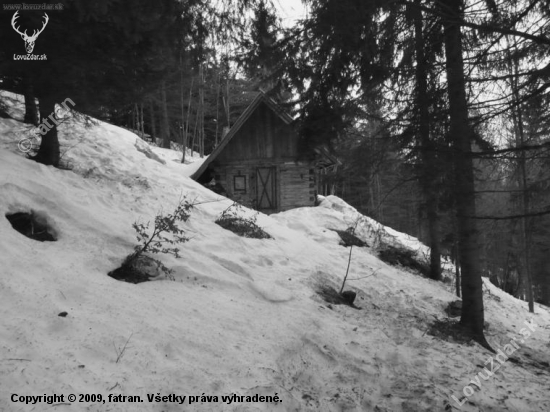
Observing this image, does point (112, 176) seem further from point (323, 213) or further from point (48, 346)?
point (323, 213)

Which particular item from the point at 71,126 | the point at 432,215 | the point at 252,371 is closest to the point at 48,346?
the point at 252,371

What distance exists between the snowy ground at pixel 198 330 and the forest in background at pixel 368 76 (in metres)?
1.56

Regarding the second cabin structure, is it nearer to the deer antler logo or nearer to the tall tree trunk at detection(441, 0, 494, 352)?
the tall tree trunk at detection(441, 0, 494, 352)

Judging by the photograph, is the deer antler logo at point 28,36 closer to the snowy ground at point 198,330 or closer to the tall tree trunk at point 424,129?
the snowy ground at point 198,330

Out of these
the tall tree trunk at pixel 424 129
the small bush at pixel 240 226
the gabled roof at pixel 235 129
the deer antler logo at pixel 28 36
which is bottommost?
the small bush at pixel 240 226

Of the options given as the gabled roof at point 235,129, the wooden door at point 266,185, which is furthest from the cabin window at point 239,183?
the gabled roof at point 235,129

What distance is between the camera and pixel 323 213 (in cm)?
1251

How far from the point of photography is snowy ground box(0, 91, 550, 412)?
2518 millimetres

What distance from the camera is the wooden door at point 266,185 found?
16.0m

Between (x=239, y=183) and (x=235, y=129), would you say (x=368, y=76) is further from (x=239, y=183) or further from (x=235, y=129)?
(x=239, y=183)

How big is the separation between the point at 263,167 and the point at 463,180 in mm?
11821

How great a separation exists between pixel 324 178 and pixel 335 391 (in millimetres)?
3331

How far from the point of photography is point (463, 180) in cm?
475

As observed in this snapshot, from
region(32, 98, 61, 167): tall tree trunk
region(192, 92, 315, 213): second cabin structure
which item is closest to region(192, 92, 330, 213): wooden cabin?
region(192, 92, 315, 213): second cabin structure
